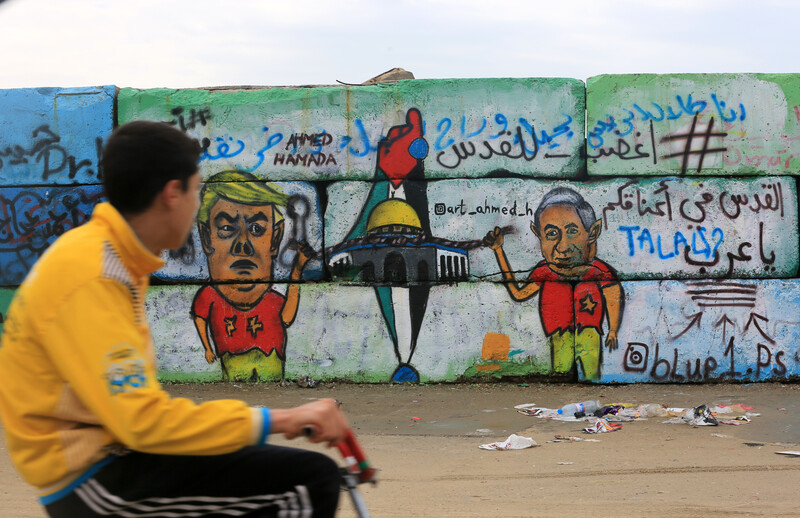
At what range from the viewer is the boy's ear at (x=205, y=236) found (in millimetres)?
8016

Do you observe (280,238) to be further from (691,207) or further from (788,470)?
(788,470)

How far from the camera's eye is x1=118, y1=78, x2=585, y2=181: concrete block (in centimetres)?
782

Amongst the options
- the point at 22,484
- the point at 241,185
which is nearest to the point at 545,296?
the point at 241,185

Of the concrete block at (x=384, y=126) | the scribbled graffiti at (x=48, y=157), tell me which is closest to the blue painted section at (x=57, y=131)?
the scribbled graffiti at (x=48, y=157)

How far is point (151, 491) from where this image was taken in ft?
5.76

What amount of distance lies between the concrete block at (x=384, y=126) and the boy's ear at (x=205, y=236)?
51 centimetres

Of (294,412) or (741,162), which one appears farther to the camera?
(741,162)

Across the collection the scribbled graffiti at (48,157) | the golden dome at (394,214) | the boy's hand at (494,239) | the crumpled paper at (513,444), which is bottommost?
the crumpled paper at (513,444)

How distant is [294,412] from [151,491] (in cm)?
35

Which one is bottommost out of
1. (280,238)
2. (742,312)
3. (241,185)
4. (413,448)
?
(413,448)

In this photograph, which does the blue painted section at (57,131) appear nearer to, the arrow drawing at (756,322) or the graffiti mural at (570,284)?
the graffiti mural at (570,284)

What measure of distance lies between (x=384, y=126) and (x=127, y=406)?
6.49 metres

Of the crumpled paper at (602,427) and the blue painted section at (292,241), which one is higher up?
the blue painted section at (292,241)

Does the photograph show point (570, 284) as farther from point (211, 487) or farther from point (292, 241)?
point (211, 487)
